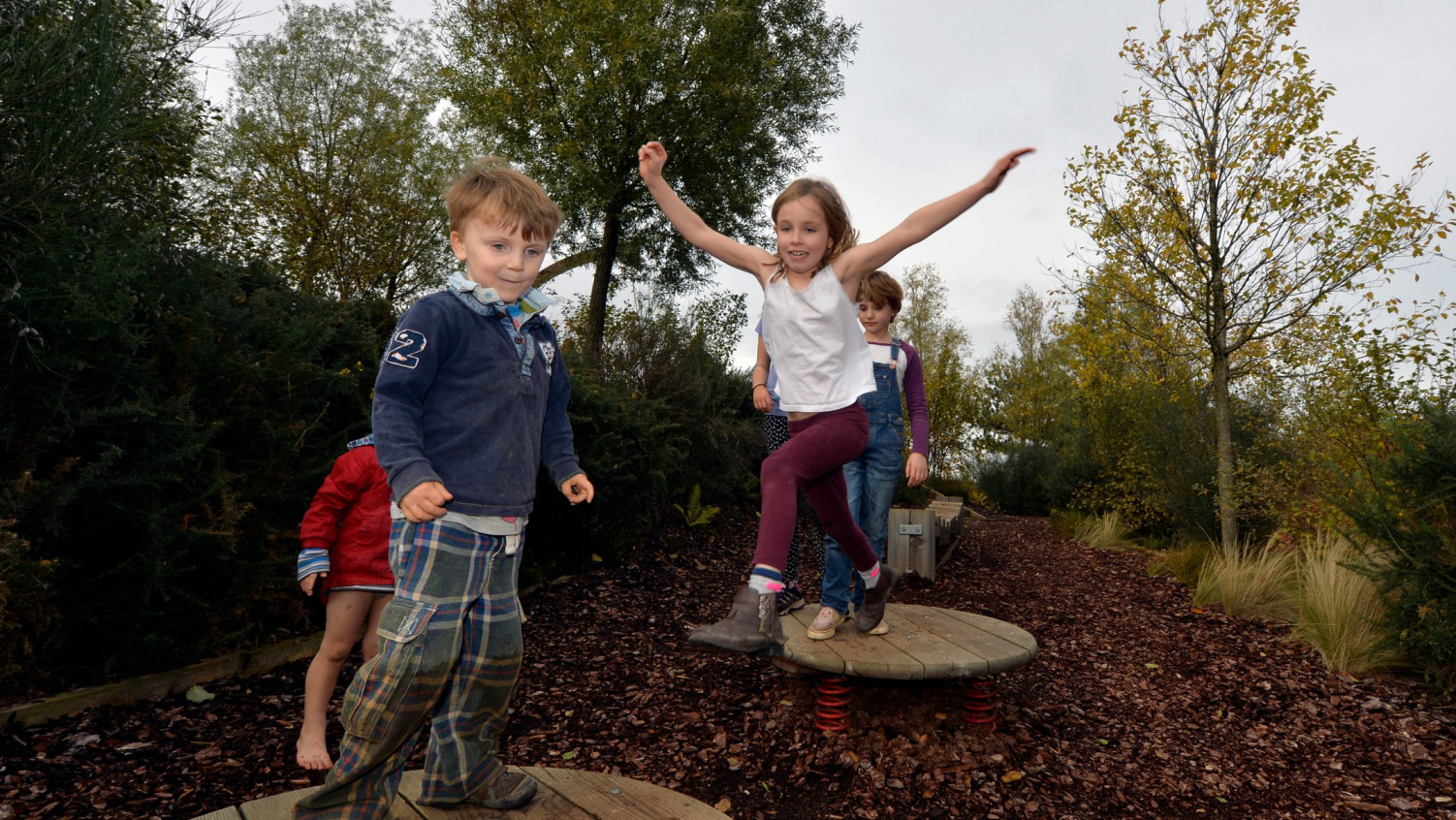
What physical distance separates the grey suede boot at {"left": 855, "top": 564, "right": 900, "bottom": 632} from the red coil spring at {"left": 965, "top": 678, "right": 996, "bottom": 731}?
1.65 feet

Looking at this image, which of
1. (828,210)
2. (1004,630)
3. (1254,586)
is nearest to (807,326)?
(828,210)

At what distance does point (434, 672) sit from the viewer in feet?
6.31

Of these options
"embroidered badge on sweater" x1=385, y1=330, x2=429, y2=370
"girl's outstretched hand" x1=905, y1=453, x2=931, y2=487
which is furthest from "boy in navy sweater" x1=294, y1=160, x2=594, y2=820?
"girl's outstretched hand" x1=905, y1=453, x2=931, y2=487

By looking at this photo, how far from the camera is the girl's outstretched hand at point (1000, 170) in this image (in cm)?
234

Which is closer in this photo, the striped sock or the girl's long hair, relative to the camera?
the striped sock

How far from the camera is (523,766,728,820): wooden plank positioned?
80.8 inches

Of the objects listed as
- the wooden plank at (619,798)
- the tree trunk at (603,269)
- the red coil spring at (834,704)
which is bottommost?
the red coil spring at (834,704)

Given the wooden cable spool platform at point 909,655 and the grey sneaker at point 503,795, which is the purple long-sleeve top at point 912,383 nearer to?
the wooden cable spool platform at point 909,655

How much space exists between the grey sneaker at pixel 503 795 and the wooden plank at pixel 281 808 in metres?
0.13

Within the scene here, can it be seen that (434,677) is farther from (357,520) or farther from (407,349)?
(357,520)

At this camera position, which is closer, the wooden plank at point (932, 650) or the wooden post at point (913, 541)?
the wooden plank at point (932, 650)

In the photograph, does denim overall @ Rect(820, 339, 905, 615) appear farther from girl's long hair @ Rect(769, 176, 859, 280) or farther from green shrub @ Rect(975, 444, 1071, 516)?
green shrub @ Rect(975, 444, 1071, 516)

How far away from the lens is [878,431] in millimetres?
4137

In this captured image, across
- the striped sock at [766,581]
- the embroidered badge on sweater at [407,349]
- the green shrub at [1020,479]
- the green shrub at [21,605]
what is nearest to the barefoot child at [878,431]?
the striped sock at [766,581]
